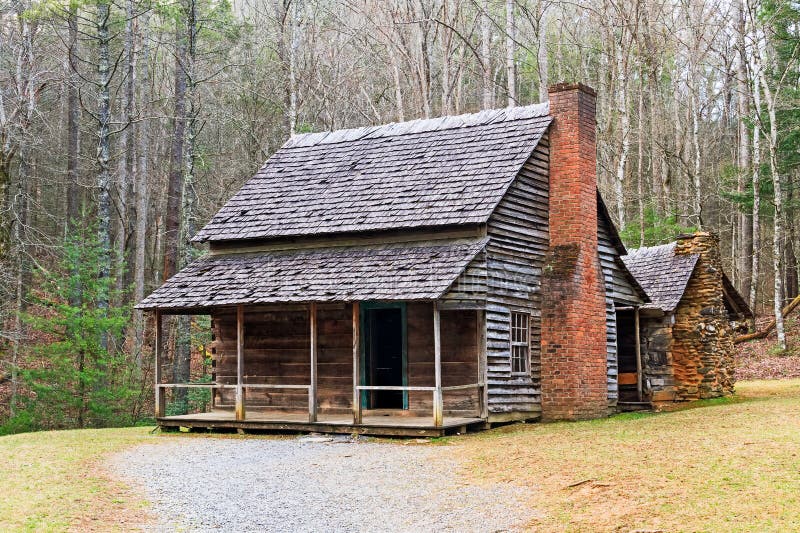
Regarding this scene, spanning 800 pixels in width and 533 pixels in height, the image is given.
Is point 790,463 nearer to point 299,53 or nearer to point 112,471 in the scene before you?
point 112,471

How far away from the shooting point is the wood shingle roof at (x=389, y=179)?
1984 centimetres

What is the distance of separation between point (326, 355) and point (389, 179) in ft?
13.7

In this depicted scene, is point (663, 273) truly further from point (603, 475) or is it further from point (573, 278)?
point (603, 475)

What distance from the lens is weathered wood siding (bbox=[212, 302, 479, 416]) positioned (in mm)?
19344

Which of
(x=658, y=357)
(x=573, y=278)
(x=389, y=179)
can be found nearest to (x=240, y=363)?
(x=389, y=179)

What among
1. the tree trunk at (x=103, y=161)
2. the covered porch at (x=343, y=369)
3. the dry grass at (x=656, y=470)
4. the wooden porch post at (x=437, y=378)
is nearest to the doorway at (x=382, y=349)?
the covered porch at (x=343, y=369)

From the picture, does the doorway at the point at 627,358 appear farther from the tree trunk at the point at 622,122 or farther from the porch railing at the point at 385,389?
the tree trunk at the point at 622,122

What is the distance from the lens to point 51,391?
25.5 metres

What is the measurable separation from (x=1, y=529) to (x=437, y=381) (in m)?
8.88

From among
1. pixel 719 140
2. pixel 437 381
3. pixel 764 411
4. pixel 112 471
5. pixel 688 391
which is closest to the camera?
pixel 112 471

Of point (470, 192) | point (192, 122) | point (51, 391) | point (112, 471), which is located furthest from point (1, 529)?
point (192, 122)

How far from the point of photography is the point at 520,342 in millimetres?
20031

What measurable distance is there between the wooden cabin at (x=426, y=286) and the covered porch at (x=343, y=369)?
0.12 feet

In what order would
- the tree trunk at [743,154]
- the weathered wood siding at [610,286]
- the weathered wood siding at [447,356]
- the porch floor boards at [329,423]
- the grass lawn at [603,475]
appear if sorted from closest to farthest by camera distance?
the grass lawn at [603,475] < the porch floor boards at [329,423] < the weathered wood siding at [447,356] < the weathered wood siding at [610,286] < the tree trunk at [743,154]
